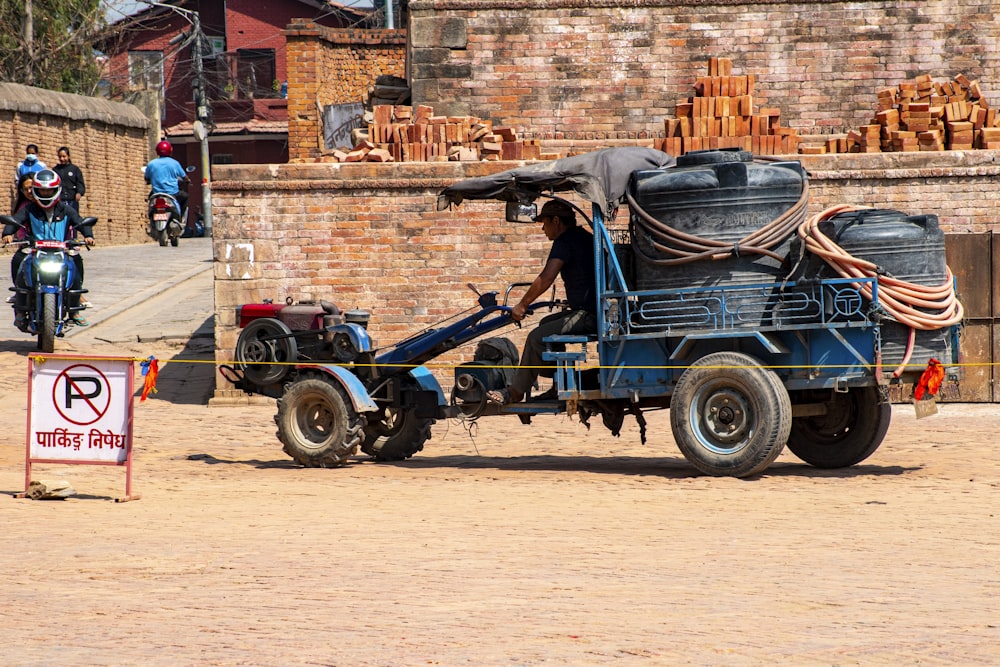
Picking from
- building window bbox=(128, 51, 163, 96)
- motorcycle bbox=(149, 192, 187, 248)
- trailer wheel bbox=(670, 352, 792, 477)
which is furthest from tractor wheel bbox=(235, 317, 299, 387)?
building window bbox=(128, 51, 163, 96)

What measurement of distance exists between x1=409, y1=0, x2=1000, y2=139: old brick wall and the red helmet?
16.8 ft

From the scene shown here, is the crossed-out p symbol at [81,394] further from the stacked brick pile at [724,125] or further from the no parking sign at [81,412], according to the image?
the stacked brick pile at [724,125]

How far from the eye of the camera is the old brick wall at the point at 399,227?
1485 centimetres

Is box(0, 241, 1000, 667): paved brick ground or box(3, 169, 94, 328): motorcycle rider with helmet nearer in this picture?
box(0, 241, 1000, 667): paved brick ground

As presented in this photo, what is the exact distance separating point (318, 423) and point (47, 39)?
3220 cm

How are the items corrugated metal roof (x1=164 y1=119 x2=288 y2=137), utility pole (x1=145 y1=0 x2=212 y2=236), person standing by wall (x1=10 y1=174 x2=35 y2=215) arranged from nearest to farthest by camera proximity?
person standing by wall (x1=10 y1=174 x2=35 y2=215), utility pole (x1=145 y1=0 x2=212 y2=236), corrugated metal roof (x1=164 y1=119 x2=288 y2=137)

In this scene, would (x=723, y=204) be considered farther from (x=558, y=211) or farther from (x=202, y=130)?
(x=202, y=130)

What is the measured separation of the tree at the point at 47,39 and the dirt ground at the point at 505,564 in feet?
100

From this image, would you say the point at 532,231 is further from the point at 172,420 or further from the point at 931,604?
the point at 931,604

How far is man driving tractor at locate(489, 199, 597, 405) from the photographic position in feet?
33.8

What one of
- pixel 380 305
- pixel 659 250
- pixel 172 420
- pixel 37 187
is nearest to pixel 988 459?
pixel 659 250

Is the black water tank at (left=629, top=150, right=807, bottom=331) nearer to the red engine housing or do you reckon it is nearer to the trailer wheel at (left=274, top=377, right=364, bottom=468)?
the trailer wheel at (left=274, top=377, right=364, bottom=468)

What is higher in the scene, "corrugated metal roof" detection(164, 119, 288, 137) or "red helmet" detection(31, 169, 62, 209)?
"corrugated metal roof" detection(164, 119, 288, 137)

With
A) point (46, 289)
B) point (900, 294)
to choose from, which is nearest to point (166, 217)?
point (46, 289)
